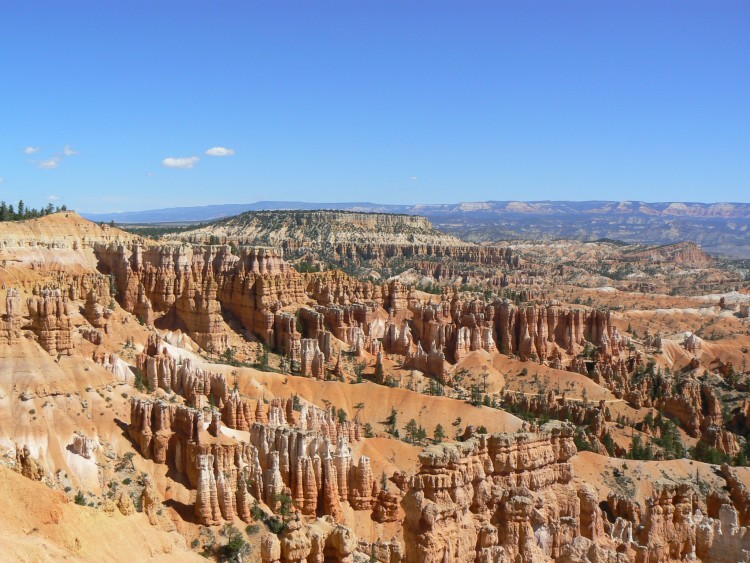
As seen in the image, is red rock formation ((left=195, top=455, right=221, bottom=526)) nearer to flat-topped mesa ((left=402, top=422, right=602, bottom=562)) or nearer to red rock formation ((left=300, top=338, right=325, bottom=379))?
flat-topped mesa ((left=402, top=422, right=602, bottom=562))

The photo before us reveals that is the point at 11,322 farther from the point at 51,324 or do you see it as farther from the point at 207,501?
the point at 207,501

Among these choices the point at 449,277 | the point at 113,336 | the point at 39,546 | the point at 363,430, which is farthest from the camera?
the point at 449,277

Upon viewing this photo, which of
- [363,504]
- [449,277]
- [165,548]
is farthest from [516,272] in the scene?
[165,548]

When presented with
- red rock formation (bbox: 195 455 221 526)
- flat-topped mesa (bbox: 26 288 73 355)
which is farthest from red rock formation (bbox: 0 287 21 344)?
red rock formation (bbox: 195 455 221 526)

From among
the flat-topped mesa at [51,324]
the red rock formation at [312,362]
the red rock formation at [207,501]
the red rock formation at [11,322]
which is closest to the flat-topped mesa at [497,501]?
the red rock formation at [207,501]

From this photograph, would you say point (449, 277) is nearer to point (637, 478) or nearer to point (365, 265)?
point (365, 265)

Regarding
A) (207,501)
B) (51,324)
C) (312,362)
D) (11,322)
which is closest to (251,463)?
(207,501)

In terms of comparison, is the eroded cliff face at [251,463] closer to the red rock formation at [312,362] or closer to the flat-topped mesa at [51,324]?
the flat-topped mesa at [51,324]
